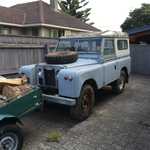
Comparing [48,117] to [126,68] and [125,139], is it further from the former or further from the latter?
[126,68]

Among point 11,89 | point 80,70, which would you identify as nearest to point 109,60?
point 80,70

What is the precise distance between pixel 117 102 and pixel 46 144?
10.9 ft

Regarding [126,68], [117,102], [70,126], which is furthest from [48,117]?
[126,68]

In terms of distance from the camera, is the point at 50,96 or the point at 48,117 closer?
the point at 50,96

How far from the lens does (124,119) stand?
521 centimetres

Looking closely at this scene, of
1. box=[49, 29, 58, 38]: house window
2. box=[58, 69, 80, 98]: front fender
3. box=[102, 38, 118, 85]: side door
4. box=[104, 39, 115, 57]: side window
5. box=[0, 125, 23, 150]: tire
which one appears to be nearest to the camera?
box=[0, 125, 23, 150]: tire

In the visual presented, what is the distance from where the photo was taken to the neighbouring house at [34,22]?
17938mm

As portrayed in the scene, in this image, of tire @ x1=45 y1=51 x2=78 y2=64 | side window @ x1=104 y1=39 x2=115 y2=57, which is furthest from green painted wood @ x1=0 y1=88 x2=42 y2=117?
side window @ x1=104 y1=39 x2=115 y2=57

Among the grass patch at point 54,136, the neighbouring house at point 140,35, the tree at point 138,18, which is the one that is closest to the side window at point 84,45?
the grass patch at point 54,136

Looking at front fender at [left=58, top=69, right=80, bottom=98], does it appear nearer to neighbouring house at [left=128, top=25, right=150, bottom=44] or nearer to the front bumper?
the front bumper

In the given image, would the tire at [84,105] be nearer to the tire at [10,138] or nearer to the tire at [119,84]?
the tire at [10,138]

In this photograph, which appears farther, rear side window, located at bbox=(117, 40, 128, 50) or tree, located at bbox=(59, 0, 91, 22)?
tree, located at bbox=(59, 0, 91, 22)

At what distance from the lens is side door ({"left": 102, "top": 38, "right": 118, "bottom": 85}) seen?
5992 mm

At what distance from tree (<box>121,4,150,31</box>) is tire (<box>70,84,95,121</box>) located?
87.4ft
